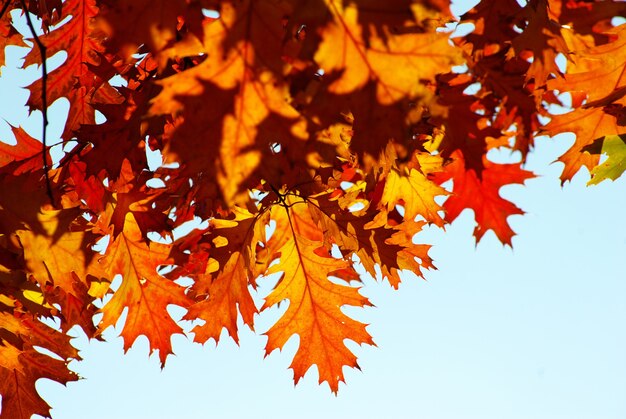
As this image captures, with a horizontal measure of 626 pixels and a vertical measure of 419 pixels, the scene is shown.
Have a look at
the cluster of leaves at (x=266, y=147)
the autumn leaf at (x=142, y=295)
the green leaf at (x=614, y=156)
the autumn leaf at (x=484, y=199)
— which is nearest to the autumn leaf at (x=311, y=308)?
the cluster of leaves at (x=266, y=147)

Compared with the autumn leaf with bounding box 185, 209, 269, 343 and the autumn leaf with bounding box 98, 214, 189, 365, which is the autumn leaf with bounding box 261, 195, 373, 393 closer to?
the autumn leaf with bounding box 185, 209, 269, 343

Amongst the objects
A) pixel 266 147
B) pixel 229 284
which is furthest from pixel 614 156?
pixel 229 284

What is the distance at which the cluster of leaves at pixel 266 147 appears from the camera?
1.44m

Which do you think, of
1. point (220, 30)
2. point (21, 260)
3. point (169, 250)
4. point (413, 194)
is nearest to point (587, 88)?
point (413, 194)

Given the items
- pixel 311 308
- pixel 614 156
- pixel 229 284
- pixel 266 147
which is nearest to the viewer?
pixel 266 147

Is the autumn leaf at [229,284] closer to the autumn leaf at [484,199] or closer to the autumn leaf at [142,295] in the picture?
the autumn leaf at [142,295]

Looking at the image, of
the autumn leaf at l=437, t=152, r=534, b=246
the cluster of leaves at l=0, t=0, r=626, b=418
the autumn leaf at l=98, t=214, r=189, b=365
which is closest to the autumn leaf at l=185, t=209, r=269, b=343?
the cluster of leaves at l=0, t=0, r=626, b=418

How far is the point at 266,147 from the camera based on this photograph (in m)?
1.52

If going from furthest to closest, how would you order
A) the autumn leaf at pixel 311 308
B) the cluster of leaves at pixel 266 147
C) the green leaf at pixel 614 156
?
the autumn leaf at pixel 311 308
the green leaf at pixel 614 156
the cluster of leaves at pixel 266 147

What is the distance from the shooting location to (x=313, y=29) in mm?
1388

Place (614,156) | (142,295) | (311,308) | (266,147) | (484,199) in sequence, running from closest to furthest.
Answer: (266,147) → (614,156) → (311,308) → (142,295) → (484,199)

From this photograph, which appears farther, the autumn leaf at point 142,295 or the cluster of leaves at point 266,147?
the autumn leaf at point 142,295

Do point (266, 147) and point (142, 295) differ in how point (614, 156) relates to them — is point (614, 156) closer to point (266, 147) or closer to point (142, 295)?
point (266, 147)

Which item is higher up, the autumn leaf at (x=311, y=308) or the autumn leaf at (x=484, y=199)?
the autumn leaf at (x=484, y=199)
